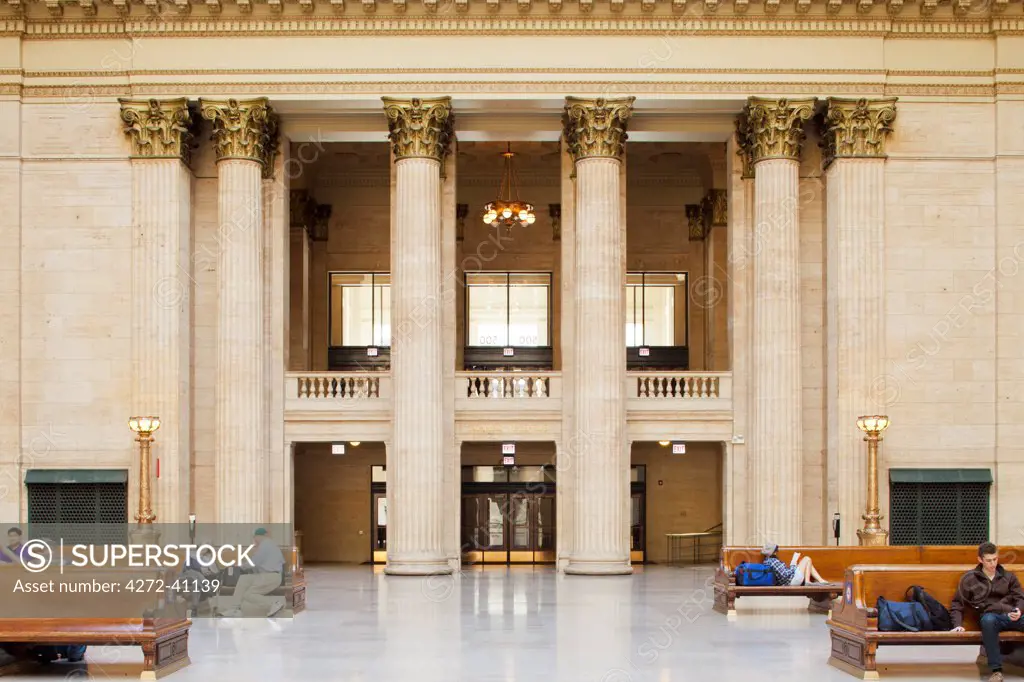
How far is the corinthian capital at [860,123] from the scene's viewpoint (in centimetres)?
2675

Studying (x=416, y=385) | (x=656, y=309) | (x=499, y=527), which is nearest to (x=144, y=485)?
(x=416, y=385)

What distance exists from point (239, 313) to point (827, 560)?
500 inches

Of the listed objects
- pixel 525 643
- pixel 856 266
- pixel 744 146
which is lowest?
pixel 525 643

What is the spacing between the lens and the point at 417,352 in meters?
26.9

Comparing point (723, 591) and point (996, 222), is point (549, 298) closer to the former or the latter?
point (996, 222)

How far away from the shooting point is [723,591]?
2031cm

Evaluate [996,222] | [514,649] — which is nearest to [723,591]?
[514,649]

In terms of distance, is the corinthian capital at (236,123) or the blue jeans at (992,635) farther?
the corinthian capital at (236,123)

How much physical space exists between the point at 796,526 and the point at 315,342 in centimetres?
1418

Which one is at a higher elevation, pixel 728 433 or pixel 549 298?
pixel 549 298

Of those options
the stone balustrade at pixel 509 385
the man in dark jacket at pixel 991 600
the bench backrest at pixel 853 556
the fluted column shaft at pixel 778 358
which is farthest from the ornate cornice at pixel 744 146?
the man in dark jacket at pixel 991 600

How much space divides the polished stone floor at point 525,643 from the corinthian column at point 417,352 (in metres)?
2.43

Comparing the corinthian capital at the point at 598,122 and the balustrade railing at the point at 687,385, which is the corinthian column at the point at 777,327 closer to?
the balustrade railing at the point at 687,385

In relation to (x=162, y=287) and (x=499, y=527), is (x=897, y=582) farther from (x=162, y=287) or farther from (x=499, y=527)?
(x=499, y=527)
